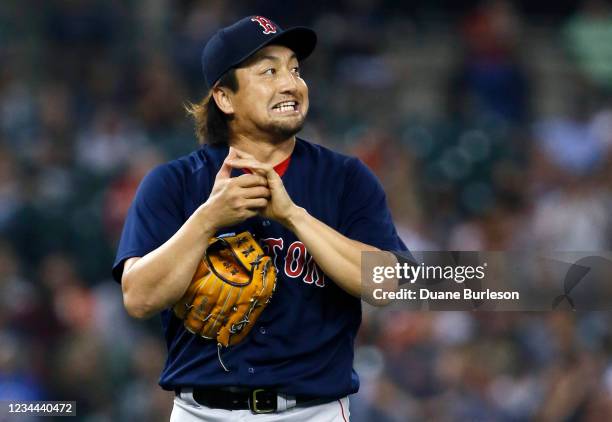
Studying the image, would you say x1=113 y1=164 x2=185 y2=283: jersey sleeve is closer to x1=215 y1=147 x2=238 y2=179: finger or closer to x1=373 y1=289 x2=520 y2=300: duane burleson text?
x1=215 y1=147 x2=238 y2=179: finger

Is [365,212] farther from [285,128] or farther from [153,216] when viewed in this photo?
[153,216]

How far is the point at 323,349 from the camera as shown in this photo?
312 cm

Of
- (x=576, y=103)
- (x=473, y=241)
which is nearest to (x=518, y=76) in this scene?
(x=576, y=103)

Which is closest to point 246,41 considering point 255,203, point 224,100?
point 224,100

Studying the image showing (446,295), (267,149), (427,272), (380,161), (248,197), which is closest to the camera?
(248,197)

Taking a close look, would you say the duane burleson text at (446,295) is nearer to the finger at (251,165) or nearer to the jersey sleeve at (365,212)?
the jersey sleeve at (365,212)

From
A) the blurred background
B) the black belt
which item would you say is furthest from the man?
the blurred background

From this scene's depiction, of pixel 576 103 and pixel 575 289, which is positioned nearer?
pixel 575 289

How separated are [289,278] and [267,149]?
40cm

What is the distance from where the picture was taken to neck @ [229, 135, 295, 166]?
10.6 feet

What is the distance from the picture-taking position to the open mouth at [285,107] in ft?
10.3

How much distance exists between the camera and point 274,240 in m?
3.16

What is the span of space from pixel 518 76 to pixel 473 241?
77.2 inches

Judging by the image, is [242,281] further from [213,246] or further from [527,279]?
[527,279]
